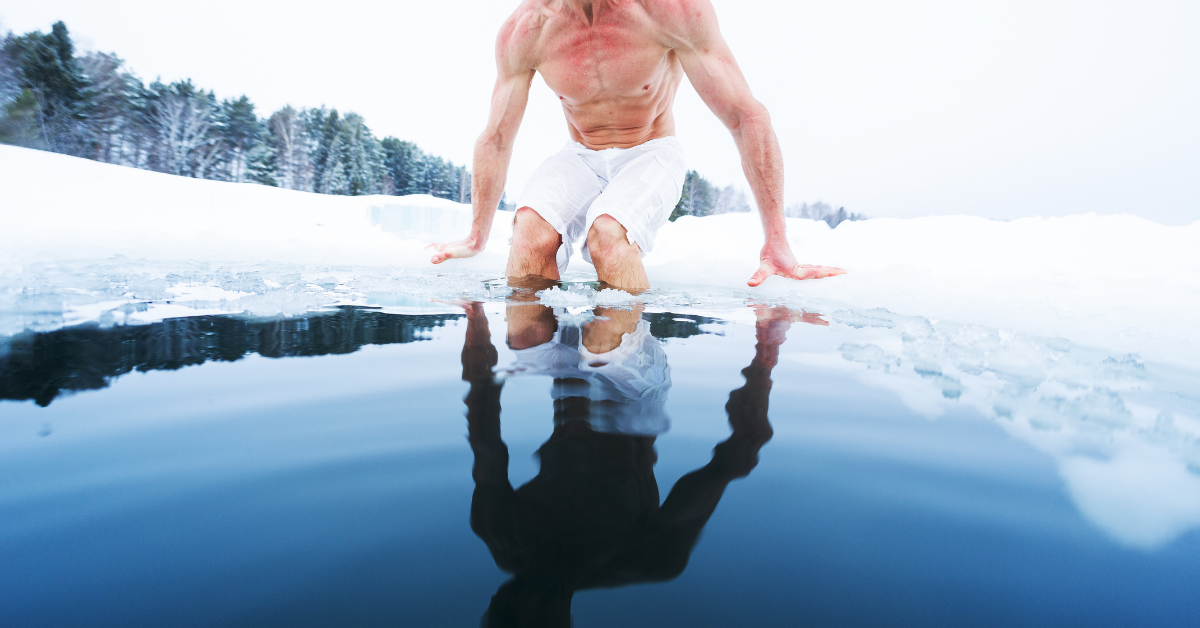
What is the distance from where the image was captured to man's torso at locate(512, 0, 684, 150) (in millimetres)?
1696

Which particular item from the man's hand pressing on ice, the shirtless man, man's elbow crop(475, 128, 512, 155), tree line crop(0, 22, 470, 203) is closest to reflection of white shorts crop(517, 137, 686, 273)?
the shirtless man

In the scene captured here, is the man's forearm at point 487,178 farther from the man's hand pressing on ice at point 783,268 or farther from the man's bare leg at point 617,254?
the man's hand pressing on ice at point 783,268

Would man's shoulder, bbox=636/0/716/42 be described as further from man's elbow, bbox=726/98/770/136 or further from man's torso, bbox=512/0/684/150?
man's elbow, bbox=726/98/770/136

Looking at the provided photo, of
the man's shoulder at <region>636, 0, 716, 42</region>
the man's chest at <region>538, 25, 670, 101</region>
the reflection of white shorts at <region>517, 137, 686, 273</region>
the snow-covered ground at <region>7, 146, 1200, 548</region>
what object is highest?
the man's shoulder at <region>636, 0, 716, 42</region>

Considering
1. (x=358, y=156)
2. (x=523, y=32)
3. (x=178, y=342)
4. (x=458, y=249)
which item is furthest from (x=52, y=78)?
(x=178, y=342)

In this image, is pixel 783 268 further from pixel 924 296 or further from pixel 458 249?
pixel 458 249

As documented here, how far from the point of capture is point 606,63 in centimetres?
176

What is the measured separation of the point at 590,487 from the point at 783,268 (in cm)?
150

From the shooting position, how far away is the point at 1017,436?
0.53 m

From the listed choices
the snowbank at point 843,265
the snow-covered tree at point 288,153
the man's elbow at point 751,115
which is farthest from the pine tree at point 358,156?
the man's elbow at point 751,115

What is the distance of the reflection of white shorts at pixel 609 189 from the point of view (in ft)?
5.85

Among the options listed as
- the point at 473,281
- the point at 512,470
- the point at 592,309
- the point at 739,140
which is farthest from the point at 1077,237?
the point at 512,470

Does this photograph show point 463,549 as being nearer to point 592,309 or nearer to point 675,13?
point 592,309

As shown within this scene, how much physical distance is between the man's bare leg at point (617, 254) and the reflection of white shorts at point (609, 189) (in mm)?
27
